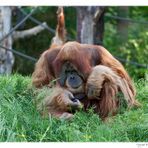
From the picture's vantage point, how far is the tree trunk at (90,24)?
516 centimetres

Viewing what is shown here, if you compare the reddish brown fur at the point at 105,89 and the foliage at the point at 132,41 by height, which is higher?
the reddish brown fur at the point at 105,89

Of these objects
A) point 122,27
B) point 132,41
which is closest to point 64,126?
point 132,41

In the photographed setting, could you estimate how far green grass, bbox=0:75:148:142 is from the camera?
112 inches

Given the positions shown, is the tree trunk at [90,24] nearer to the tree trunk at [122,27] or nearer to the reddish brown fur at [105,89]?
the reddish brown fur at [105,89]

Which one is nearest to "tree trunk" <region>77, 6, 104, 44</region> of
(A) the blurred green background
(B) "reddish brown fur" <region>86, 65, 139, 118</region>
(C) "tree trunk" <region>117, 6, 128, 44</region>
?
(B) "reddish brown fur" <region>86, 65, 139, 118</region>

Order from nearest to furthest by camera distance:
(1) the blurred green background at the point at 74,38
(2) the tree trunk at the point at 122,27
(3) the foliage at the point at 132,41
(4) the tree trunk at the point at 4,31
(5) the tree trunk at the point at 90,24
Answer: (5) the tree trunk at the point at 90,24, (4) the tree trunk at the point at 4,31, (3) the foliage at the point at 132,41, (1) the blurred green background at the point at 74,38, (2) the tree trunk at the point at 122,27

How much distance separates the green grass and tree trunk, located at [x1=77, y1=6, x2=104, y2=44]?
1878 millimetres

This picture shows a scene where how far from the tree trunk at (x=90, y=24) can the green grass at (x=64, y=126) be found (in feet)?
6.16

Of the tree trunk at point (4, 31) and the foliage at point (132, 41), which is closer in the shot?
the tree trunk at point (4, 31)

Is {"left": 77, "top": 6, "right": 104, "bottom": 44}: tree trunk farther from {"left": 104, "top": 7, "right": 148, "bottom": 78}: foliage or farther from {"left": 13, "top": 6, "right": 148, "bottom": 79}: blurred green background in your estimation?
{"left": 13, "top": 6, "right": 148, "bottom": 79}: blurred green background

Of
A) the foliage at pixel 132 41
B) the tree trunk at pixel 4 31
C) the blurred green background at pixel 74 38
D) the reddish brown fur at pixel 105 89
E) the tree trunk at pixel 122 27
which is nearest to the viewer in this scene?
the reddish brown fur at pixel 105 89

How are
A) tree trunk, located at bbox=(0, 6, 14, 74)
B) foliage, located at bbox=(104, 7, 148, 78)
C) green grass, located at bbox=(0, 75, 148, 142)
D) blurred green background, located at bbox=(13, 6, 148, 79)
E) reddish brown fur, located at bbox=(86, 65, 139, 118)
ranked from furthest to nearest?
1. blurred green background, located at bbox=(13, 6, 148, 79)
2. foliage, located at bbox=(104, 7, 148, 78)
3. tree trunk, located at bbox=(0, 6, 14, 74)
4. reddish brown fur, located at bbox=(86, 65, 139, 118)
5. green grass, located at bbox=(0, 75, 148, 142)

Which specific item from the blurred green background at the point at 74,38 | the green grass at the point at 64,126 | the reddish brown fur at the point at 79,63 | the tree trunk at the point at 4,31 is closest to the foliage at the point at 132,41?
the blurred green background at the point at 74,38
